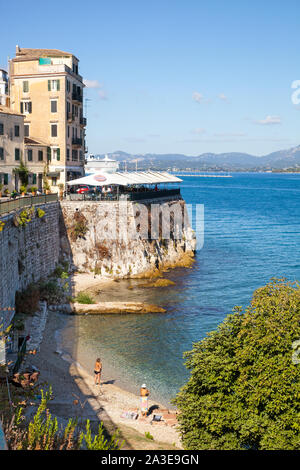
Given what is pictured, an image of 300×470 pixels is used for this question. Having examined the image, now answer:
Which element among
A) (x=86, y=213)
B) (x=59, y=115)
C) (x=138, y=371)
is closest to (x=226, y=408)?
(x=138, y=371)

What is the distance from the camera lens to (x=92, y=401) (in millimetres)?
A: 19375

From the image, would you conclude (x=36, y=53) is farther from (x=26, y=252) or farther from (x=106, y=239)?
(x=26, y=252)

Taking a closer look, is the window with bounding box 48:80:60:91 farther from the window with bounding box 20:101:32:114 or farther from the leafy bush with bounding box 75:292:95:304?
the leafy bush with bounding box 75:292:95:304

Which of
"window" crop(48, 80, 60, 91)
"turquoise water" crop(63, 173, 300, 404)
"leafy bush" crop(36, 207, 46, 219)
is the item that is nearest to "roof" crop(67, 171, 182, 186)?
"leafy bush" crop(36, 207, 46, 219)

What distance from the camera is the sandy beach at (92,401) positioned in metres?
16.0

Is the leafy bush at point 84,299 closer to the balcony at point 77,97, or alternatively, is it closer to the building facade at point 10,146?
the building facade at point 10,146

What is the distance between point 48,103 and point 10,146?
885 centimetres

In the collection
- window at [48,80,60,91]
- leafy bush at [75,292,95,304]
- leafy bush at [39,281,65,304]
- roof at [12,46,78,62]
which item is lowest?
leafy bush at [75,292,95,304]

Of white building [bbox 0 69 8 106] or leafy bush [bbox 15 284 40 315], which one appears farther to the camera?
white building [bbox 0 69 8 106]

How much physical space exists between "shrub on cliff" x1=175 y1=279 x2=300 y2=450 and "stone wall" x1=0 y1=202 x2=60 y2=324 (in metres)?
7.35

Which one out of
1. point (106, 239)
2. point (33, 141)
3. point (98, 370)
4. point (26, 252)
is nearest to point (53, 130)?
point (33, 141)

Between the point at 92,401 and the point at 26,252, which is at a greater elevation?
the point at 26,252

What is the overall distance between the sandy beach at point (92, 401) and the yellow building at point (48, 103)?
2484 cm

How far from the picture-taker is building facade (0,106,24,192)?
39062 millimetres
